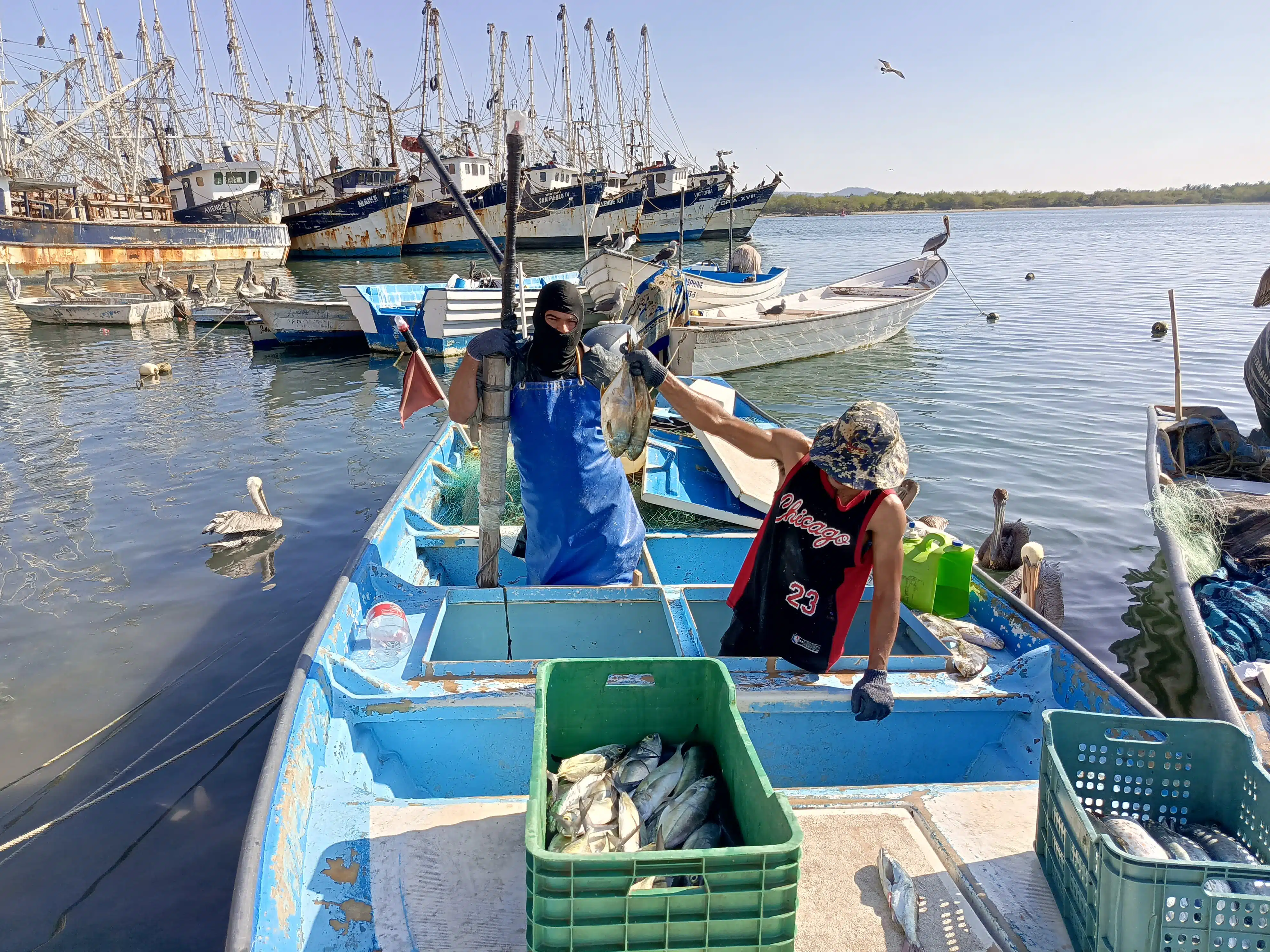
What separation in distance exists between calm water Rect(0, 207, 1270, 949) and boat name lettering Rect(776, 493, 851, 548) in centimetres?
351

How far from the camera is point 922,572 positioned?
449 cm

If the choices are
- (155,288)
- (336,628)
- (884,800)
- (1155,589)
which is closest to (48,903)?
(336,628)

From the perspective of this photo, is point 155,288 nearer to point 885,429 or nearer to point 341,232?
point 341,232

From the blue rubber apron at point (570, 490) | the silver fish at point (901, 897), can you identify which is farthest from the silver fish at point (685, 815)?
the blue rubber apron at point (570, 490)

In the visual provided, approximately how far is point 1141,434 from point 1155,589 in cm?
592

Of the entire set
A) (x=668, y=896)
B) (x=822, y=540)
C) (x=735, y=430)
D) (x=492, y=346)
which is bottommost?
(x=668, y=896)

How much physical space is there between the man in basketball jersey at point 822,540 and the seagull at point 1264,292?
8547mm

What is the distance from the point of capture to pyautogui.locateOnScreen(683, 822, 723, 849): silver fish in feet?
7.27

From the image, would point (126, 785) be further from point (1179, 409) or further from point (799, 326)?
point (799, 326)

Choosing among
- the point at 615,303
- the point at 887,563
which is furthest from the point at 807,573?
the point at 615,303

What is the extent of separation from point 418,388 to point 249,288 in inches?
922

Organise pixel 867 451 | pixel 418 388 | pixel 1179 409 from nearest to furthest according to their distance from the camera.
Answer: pixel 867 451
pixel 418 388
pixel 1179 409

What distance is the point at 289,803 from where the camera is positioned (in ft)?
9.04

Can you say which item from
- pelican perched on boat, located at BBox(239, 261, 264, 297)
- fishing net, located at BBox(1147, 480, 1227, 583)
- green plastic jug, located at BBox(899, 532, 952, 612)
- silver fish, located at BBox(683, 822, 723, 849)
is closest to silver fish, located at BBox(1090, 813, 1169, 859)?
silver fish, located at BBox(683, 822, 723, 849)
